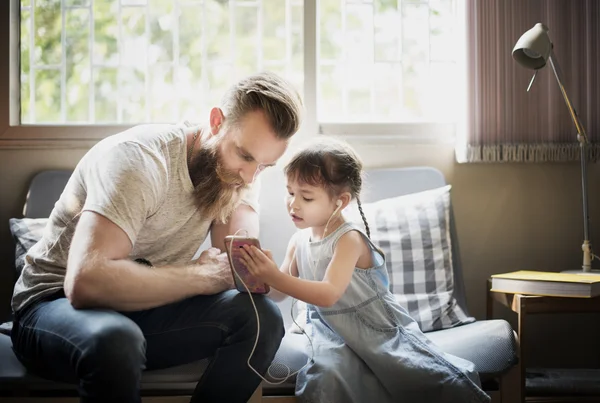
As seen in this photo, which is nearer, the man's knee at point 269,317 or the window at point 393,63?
the man's knee at point 269,317

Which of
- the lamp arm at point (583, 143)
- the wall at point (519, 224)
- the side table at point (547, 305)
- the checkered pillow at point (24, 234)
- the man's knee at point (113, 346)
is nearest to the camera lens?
the man's knee at point (113, 346)

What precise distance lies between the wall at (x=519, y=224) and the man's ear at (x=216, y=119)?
3.72 feet

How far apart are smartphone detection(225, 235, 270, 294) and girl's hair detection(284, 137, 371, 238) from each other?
1.06 ft

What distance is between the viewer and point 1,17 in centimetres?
292

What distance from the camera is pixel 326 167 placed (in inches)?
82.7

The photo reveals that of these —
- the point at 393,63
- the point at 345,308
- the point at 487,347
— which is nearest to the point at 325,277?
the point at 345,308

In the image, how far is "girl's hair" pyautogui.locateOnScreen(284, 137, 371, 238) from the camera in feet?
6.86

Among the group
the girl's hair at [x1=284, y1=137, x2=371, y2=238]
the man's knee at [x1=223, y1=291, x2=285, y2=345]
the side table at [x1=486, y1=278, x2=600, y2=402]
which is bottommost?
the side table at [x1=486, y1=278, x2=600, y2=402]

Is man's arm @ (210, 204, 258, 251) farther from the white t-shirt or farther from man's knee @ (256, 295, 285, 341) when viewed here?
man's knee @ (256, 295, 285, 341)

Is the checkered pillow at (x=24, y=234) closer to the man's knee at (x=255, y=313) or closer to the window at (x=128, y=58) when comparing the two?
the window at (x=128, y=58)

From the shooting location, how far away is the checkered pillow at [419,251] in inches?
97.2

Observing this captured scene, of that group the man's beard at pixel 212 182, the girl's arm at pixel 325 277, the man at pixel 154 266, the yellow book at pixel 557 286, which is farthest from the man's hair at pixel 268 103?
the yellow book at pixel 557 286

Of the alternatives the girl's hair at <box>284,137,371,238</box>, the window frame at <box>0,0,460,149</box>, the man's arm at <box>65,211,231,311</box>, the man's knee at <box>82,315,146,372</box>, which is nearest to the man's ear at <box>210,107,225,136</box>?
the girl's hair at <box>284,137,371,238</box>

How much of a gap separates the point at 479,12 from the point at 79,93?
1993 millimetres
